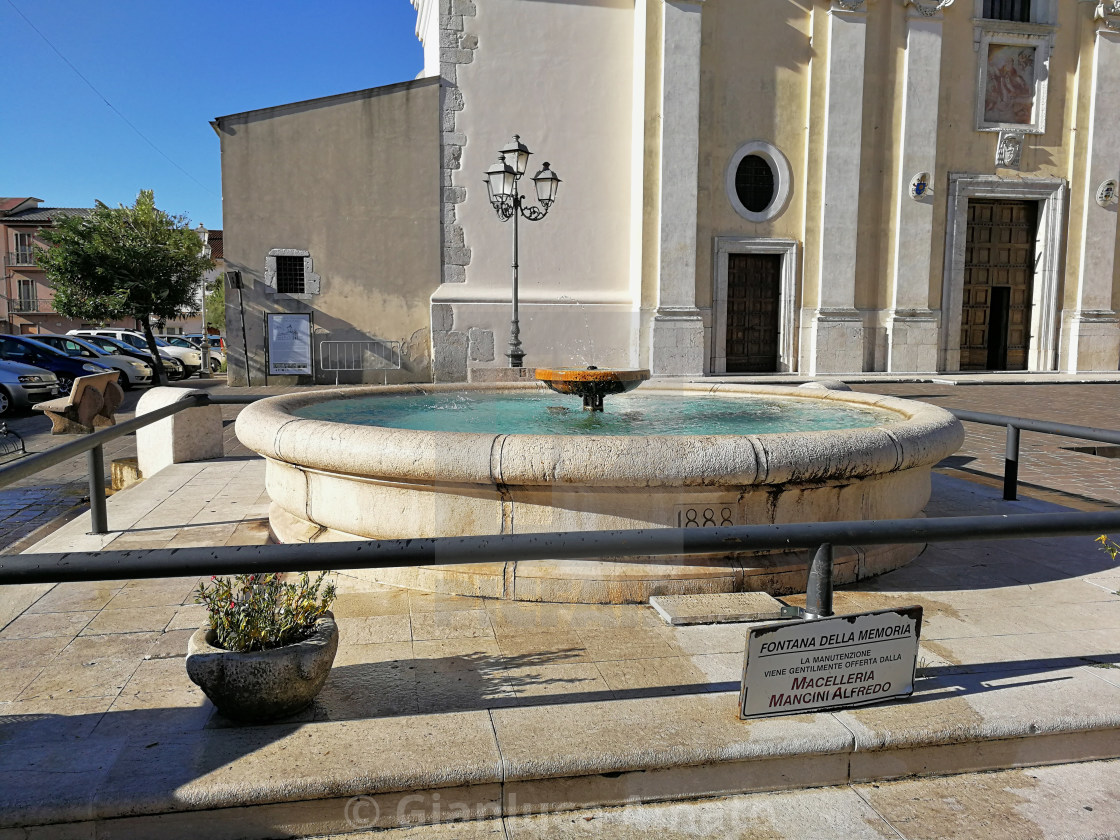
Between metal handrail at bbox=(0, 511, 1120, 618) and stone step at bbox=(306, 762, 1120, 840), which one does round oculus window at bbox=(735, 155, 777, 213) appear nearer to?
metal handrail at bbox=(0, 511, 1120, 618)

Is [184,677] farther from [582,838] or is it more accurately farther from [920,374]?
[920,374]

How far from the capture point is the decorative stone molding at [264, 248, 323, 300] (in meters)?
17.4

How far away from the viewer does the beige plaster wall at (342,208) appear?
1717 centimetres

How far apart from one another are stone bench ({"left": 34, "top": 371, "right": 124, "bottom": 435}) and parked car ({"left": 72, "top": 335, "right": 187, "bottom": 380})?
898 cm

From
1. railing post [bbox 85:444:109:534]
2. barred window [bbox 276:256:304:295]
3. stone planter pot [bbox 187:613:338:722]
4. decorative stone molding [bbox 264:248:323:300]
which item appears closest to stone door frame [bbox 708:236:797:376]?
decorative stone molding [bbox 264:248:323:300]

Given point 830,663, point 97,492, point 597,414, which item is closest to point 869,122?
point 597,414

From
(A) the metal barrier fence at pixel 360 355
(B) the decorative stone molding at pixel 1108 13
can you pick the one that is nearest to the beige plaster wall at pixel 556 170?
(A) the metal barrier fence at pixel 360 355

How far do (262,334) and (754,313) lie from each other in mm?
11043

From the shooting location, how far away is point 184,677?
2.96 metres

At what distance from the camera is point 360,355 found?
1786 centimetres

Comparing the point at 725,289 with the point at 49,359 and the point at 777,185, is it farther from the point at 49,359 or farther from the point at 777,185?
the point at 49,359

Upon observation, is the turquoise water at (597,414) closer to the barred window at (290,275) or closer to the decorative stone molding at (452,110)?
the decorative stone molding at (452,110)

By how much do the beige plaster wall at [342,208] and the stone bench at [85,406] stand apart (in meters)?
6.04

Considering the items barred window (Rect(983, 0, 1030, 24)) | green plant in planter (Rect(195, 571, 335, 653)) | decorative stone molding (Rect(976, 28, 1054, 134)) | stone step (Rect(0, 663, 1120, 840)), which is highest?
barred window (Rect(983, 0, 1030, 24))
